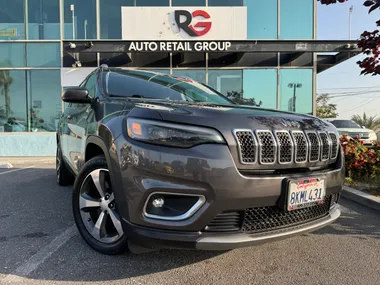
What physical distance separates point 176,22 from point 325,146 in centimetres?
978

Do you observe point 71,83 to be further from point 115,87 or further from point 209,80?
point 115,87

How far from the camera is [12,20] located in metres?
11.7

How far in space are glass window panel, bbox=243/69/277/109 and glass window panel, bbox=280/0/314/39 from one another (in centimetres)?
148

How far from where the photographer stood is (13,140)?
11.8 meters

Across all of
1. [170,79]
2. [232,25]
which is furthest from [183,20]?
[170,79]

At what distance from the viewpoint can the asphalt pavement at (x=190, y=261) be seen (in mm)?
2279

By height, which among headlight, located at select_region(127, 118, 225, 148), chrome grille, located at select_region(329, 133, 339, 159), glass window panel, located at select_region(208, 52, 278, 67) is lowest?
chrome grille, located at select_region(329, 133, 339, 159)

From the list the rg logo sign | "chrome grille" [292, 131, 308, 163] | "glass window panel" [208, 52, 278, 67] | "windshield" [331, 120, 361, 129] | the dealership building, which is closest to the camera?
"chrome grille" [292, 131, 308, 163]

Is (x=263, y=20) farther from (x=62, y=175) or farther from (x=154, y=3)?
(x=62, y=175)

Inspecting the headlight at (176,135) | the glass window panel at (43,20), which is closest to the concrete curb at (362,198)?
the headlight at (176,135)

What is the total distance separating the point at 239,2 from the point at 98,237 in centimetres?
1095

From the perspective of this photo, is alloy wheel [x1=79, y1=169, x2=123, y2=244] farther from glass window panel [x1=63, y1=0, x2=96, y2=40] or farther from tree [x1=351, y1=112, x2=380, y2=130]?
tree [x1=351, y1=112, x2=380, y2=130]

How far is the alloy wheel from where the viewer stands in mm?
2461

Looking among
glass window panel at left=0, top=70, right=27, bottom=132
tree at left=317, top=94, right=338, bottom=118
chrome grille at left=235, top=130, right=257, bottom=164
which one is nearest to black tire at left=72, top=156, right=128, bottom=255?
chrome grille at left=235, top=130, right=257, bottom=164
